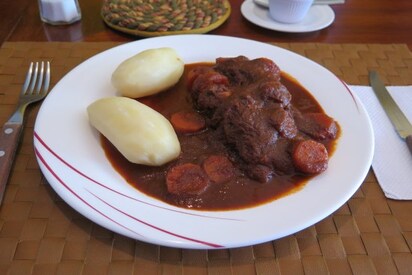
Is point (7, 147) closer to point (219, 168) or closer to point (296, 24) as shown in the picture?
point (219, 168)

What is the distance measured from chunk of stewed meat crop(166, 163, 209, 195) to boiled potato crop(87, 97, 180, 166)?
0.25ft

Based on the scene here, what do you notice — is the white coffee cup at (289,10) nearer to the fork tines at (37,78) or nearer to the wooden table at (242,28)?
the wooden table at (242,28)

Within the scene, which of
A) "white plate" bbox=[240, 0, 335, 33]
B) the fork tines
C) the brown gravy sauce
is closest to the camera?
the brown gravy sauce

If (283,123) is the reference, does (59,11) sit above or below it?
below

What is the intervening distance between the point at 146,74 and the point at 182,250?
0.87 meters

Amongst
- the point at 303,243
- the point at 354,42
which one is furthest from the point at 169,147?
the point at 354,42

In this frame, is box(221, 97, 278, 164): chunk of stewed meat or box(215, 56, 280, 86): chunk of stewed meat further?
box(215, 56, 280, 86): chunk of stewed meat

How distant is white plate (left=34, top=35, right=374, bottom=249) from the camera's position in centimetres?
123

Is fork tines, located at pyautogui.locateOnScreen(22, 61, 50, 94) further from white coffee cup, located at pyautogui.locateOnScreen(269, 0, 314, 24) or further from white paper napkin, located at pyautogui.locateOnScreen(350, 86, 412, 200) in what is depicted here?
white paper napkin, located at pyautogui.locateOnScreen(350, 86, 412, 200)

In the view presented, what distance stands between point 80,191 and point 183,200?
36cm

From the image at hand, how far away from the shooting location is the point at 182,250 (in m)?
1.31

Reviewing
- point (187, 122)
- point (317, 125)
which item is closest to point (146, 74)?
point (187, 122)

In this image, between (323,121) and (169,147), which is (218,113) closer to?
(169,147)

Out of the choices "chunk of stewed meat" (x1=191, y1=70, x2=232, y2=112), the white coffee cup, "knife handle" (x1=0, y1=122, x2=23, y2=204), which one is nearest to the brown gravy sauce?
"chunk of stewed meat" (x1=191, y1=70, x2=232, y2=112)
